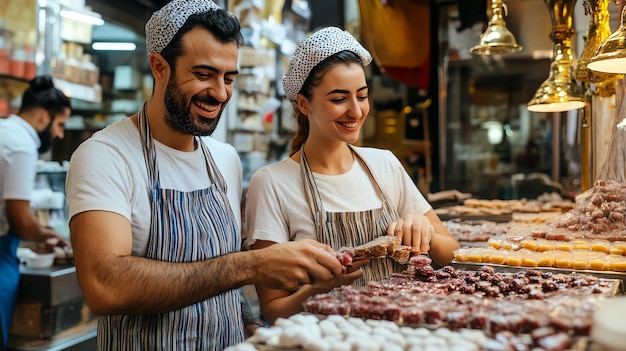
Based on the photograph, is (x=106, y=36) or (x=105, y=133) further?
(x=106, y=36)

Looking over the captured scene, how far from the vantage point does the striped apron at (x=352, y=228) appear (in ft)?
6.32

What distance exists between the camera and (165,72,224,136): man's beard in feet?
5.96

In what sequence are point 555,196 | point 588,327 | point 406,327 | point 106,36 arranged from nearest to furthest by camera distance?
point 588,327 < point 406,327 < point 106,36 < point 555,196

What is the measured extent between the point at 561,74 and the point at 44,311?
3317 mm

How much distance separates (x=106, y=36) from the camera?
14.4 feet

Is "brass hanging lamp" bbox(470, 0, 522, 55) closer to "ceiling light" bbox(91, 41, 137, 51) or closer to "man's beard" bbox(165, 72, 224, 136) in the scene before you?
"man's beard" bbox(165, 72, 224, 136)

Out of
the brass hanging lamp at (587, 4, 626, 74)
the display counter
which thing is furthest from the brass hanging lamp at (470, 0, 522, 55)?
the display counter

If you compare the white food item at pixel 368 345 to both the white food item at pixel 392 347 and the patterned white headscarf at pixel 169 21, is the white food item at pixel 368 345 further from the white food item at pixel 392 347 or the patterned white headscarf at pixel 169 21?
the patterned white headscarf at pixel 169 21

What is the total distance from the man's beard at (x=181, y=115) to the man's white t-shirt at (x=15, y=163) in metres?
1.98

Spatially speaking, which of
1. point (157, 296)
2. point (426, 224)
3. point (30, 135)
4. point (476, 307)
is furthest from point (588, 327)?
point (30, 135)

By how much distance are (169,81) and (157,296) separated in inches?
28.2

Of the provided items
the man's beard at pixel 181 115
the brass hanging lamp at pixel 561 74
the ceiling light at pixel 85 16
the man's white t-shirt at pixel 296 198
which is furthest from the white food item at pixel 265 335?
the ceiling light at pixel 85 16

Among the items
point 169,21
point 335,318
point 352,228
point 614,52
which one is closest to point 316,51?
point 169,21

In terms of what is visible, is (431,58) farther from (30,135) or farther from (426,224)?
(426,224)
